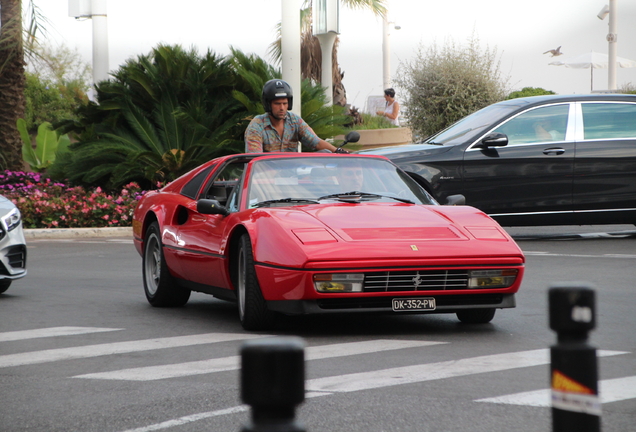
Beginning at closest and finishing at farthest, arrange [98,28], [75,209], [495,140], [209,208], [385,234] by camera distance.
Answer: [385,234] → [209,208] → [495,140] → [75,209] → [98,28]

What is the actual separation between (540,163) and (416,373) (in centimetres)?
773

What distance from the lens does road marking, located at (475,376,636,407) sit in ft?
15.5

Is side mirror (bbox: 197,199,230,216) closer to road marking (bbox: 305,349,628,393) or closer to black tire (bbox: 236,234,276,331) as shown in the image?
black tire (bbox: 236,234,276,331)

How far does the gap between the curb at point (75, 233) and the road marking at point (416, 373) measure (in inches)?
427

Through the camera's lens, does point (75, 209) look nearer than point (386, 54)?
Yes

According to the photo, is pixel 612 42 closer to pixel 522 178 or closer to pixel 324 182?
pixel 522 178

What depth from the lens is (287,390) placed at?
1.93 m

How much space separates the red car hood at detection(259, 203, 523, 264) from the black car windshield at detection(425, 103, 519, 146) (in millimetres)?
5750

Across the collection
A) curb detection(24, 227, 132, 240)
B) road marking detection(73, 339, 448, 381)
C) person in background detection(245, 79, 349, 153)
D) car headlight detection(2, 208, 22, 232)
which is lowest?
curb detection(24, 227, 132, 240)

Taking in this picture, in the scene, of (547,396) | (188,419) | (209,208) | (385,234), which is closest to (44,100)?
(209,208)

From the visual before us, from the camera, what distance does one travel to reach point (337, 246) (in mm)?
6484

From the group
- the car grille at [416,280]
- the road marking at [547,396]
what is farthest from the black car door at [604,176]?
the road marking at [547,396]

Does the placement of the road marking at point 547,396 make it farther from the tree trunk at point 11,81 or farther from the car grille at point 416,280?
the tree trunk at point 11,81

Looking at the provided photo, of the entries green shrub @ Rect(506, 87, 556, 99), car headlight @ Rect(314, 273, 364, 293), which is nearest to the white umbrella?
green shrub @ Rect(506, 87, 556, 99)
